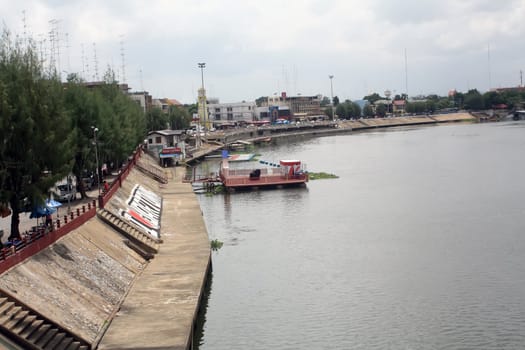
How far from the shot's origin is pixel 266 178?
7169 cm

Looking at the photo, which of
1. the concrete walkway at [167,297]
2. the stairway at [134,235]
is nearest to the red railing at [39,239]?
the stairway at [134,235]

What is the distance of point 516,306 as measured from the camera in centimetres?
2936

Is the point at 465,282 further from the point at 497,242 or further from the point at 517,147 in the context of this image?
the point at 517,147

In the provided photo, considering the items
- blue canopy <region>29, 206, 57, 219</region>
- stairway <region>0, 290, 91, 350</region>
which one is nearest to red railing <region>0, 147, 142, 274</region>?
blue canopy <region>29, 206, 57, 219</region>

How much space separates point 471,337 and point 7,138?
20.2 metres

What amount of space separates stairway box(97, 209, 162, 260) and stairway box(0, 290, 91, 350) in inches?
532

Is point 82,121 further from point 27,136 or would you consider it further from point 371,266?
point 371,266

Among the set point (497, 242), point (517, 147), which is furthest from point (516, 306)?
point (517, 147)

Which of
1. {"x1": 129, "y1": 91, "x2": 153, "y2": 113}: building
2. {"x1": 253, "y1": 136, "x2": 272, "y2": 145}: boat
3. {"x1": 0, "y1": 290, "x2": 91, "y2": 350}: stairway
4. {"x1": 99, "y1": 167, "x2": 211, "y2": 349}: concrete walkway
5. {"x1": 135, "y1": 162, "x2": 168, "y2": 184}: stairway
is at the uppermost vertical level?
{"x1": 129, "y1": 91, "x2": 153, "y2": 113}: building

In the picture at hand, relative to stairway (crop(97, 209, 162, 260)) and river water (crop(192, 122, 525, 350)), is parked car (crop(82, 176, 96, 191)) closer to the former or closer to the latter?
river water (crop(192, 122, 525, 350))

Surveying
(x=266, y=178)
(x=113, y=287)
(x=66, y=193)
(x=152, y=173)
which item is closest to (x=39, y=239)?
(x=113, y=287)

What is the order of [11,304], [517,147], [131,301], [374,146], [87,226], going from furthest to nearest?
1. [374,146]
2. [517,147]
3. [87,226]
4. [131,301]
5. [11,304]

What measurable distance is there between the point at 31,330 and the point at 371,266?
66.2ft

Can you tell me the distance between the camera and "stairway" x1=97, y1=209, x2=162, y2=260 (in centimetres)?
3712
